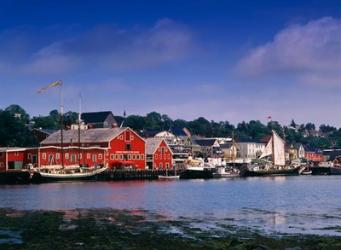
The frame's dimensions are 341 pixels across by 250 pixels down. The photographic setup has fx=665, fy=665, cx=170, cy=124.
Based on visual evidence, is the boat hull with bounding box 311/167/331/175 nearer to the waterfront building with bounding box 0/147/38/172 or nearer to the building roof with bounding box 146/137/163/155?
the building roof with bounding box 146/137/163/155

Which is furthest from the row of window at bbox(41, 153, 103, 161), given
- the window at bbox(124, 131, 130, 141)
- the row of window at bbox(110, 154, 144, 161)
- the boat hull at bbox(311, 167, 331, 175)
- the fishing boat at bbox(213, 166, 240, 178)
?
the boat hull at bbox(311, 167, 331, 175)

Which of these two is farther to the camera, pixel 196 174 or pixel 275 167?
pixel 275 167

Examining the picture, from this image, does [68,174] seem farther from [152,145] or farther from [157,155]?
[152,145]

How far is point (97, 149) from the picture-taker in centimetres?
13575

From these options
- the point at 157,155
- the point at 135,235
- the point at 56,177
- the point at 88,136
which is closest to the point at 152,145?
the point at 157,155

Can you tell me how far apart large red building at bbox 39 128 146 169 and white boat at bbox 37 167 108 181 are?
5560 millimetres

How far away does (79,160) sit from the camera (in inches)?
5281

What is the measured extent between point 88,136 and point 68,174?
19758 millimetres

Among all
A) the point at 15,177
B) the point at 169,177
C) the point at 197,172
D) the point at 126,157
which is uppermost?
the point at 126,157

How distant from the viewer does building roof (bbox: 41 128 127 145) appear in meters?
139

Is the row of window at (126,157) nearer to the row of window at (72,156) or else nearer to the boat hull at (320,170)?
the row of window at (72,156)

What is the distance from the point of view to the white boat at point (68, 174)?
121438 mm

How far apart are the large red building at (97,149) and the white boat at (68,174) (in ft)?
18.2

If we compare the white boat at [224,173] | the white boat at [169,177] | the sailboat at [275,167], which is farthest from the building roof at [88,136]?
the sailboat at [275,167]
